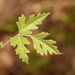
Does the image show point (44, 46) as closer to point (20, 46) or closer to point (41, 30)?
point (20, 46)

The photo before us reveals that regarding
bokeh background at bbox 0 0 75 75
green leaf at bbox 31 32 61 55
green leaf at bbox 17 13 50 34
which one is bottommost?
green leaf at bbox 31 32 61 55

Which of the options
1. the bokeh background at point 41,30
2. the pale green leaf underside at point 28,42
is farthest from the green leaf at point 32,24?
the bokeh background at point 41,30

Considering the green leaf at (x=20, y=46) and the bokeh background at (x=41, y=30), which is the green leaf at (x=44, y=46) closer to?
the green leaf at (x=20, y=46)

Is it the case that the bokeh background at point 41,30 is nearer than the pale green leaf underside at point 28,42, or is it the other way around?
the pale green leaf underside at point 28,42

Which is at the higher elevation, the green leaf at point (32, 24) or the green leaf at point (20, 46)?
the green leaf at point (32, 24)

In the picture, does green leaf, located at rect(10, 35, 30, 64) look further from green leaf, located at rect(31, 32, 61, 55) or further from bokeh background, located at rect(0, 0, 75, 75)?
bokeh background, located at rect(0, 0, 75, 75)

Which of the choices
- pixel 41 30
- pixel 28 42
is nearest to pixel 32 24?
pixel 28 42

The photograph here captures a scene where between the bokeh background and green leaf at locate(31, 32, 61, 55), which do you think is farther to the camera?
the bokeh background

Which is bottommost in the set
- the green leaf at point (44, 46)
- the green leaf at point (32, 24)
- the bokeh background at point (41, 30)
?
the green leaf at point (44, 46)

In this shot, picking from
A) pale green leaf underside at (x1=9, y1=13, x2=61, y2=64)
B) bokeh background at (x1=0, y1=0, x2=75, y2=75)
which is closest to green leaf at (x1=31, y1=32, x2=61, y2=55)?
pale green leaf underside at (x1=9, y1=13, x2=61, y2=64)
